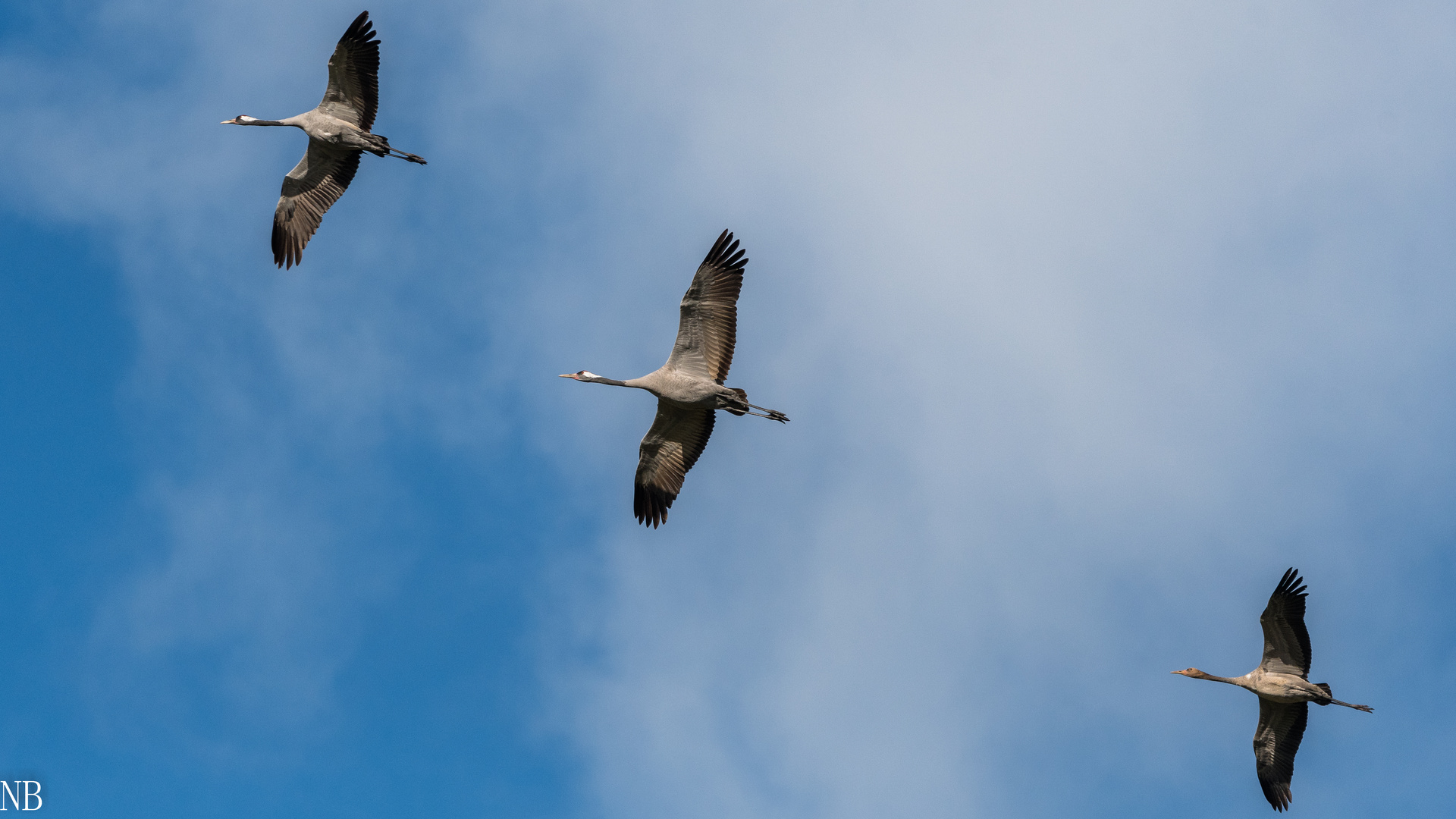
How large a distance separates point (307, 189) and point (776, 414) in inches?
447

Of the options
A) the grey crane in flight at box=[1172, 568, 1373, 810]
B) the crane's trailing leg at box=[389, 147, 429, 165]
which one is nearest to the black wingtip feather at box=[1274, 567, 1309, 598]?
the grey crane in flight at box=[1172, 568, 1373, 810]

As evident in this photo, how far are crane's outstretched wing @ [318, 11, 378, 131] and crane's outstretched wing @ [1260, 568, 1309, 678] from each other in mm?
20338

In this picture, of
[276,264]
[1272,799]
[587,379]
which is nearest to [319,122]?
[276,264]

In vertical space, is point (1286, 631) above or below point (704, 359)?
below

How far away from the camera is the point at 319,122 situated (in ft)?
86.1

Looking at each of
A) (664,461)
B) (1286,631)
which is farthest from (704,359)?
(1286,631)

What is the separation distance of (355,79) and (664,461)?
32.4 ft

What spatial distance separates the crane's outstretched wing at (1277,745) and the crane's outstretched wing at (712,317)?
522 inches

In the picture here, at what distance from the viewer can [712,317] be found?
78.2 ft

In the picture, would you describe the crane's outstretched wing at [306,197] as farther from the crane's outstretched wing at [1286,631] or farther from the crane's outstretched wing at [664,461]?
the crane's outstretched wing at [1286,631]

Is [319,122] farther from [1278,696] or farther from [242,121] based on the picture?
[1278,696]

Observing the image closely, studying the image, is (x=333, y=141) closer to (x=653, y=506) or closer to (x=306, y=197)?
(x=306, y=197)

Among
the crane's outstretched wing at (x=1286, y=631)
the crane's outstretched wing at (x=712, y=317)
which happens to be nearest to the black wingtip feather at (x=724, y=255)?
the crane's outstretched wing at (x=712, y=317)

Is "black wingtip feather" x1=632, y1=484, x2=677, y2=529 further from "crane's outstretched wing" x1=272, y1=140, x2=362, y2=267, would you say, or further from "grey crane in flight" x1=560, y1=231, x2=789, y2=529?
"crane's outstretched wing" x1=272, y1=140, x2=362, y2=267
